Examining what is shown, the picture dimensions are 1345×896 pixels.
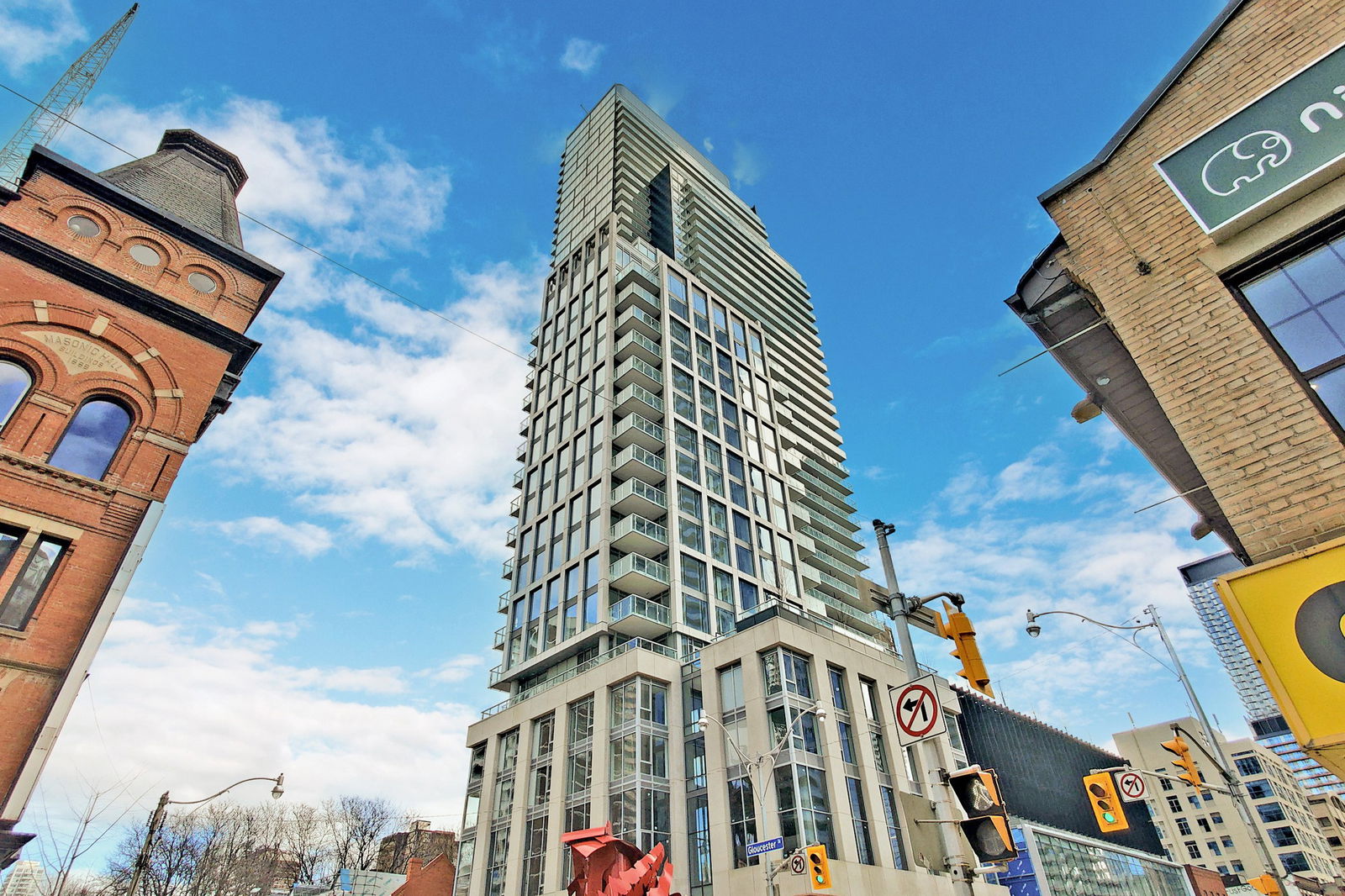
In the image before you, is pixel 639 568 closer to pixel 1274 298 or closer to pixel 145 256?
pixel 145 256

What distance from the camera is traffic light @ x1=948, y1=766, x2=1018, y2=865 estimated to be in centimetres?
781

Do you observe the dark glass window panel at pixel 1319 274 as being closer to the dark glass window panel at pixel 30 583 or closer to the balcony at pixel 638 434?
the dark glass window panel at pixel 30 583

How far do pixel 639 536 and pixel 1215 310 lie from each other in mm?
37035

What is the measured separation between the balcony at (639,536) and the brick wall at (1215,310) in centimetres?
3498

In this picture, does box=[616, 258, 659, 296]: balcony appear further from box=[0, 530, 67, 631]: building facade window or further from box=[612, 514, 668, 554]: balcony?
box=[0, 530, 67, 631]: building facade window

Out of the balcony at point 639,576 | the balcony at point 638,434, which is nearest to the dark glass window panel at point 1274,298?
the balcony at point 639,576

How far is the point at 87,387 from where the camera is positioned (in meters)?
17.8

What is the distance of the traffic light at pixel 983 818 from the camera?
7.81 metres

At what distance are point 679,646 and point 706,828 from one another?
10959 mm

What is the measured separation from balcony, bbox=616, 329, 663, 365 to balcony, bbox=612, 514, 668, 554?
14.6 m

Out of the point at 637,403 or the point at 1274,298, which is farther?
the point at 637,403

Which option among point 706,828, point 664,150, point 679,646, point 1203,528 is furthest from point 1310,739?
point 664,150

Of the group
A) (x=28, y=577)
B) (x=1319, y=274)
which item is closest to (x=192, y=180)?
(x=28, y=577)

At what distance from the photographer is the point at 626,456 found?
47219 mm
